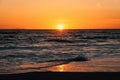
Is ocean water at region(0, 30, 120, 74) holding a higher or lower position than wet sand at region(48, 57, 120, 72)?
higher

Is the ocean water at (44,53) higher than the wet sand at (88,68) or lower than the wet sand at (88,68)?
higher

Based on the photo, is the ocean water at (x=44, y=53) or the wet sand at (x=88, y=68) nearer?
the wet sand at (x=88, y=68)
